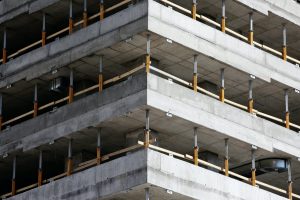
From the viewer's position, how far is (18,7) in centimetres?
8362

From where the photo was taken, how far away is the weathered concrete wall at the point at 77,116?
73250mm

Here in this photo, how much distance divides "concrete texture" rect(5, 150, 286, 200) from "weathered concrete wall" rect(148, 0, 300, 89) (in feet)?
22.6

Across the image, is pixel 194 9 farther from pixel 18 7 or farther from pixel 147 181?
pixel 147 181

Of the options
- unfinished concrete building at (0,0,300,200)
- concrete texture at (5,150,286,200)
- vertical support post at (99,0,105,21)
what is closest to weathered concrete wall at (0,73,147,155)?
unfinished concrete building at (0,0,300,200)

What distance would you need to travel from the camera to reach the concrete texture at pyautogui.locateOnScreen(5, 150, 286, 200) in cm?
7069

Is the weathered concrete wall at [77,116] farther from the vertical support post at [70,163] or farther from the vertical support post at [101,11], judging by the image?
the vertical support post at [101,11]

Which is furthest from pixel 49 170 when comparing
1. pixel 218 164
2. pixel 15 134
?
pixel 218 164

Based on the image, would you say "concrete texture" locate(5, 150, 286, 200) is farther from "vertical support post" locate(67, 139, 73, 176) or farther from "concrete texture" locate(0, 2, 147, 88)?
"concrete texture" locate(0, 2, 147, 88)

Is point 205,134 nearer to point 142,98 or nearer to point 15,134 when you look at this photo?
point 142,98

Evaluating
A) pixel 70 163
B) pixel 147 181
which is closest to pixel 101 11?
pixel 70 163

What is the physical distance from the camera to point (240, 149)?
7775 centimetres

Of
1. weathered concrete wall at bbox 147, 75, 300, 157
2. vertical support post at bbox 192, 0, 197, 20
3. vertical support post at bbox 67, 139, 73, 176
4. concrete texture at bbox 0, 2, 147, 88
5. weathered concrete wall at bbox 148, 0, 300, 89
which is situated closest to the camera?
weathered concrete wall at bbox 147, 75, 300, 157

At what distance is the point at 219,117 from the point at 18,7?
14699 mm

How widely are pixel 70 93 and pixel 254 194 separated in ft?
36.2
